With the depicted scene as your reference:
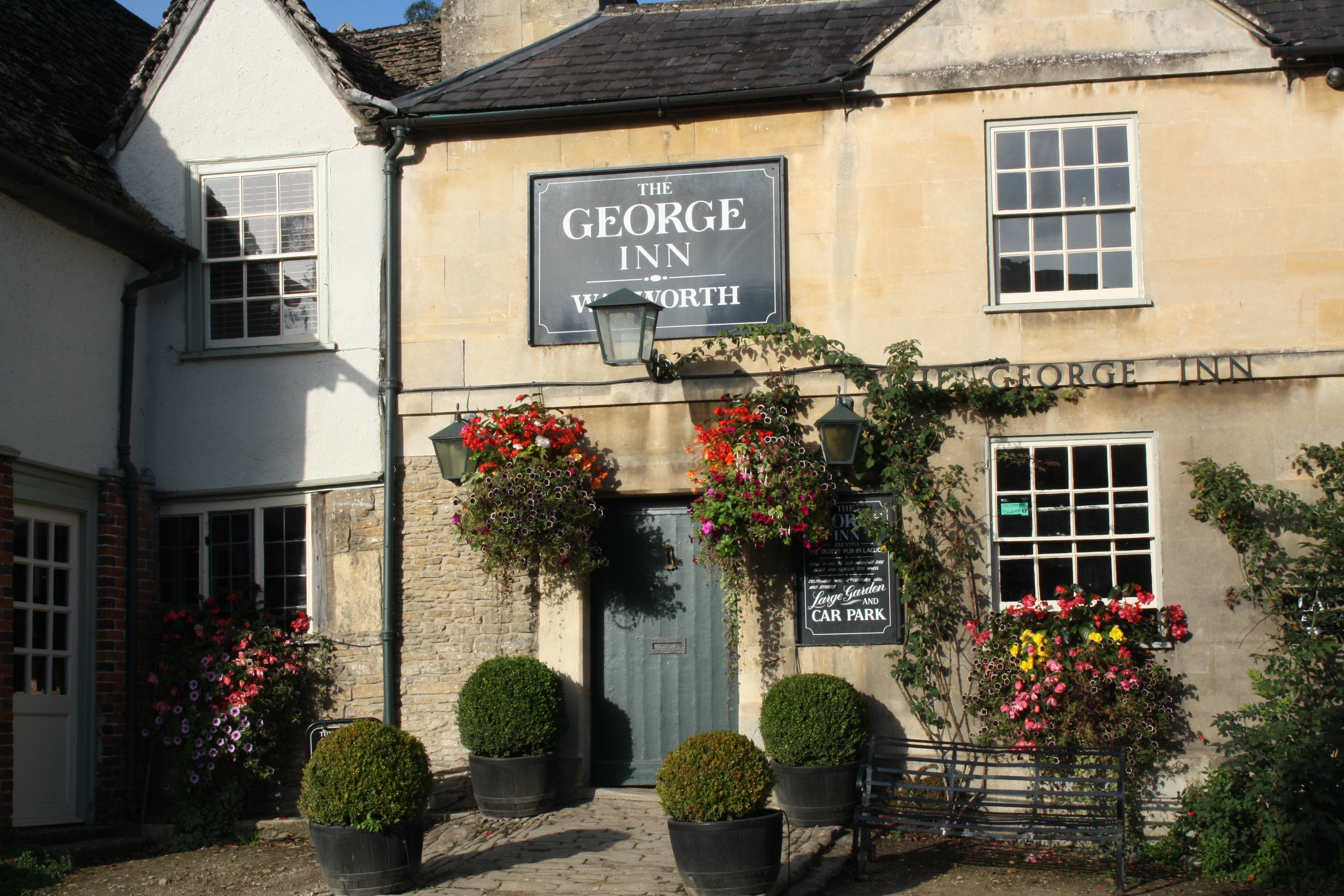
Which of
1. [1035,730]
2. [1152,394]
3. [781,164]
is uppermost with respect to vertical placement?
[781,164]

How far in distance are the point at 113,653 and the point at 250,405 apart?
222 cm

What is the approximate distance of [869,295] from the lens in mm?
9703

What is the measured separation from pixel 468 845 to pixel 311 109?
6183 millimetres

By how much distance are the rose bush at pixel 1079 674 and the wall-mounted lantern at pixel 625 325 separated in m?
3.21

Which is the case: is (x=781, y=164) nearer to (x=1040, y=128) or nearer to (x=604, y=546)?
(x=1040, y=128)

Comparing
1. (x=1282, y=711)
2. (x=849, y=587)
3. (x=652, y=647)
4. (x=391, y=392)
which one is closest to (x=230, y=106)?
(x=391, y=392)

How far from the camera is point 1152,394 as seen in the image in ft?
30.4

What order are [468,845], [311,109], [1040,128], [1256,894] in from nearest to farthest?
1. [1256,894]
2. [468,845]
3. [1040,128]
4. [311,109]

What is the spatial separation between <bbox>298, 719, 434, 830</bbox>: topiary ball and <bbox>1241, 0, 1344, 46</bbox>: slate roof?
317 inches

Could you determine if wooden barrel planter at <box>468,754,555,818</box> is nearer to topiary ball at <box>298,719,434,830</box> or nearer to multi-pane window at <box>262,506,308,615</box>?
topiary ball at <box>298,719,434,830</box>

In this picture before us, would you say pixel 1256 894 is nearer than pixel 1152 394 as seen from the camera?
Yes

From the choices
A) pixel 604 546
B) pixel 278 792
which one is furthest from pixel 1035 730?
pixel 278 792

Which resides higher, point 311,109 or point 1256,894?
point 311,109

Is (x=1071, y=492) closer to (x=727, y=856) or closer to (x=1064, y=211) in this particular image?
(x=1064, y=211)
